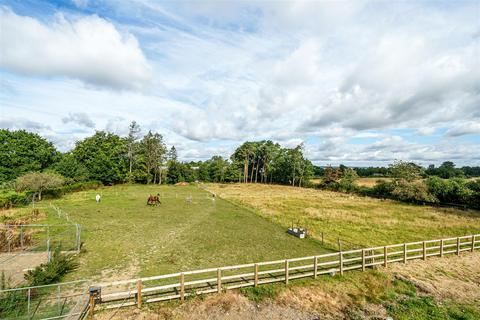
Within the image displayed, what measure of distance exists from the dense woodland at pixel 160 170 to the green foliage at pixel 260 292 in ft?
119

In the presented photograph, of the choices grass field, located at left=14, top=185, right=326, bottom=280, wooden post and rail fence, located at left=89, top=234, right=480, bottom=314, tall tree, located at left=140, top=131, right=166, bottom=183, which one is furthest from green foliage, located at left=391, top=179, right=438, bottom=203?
tall tree, located at left=140, top=131, right=166, bottom=183

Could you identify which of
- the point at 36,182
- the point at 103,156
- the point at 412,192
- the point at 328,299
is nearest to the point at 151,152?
the point at 103,156

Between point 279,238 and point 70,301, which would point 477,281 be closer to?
point 279,238

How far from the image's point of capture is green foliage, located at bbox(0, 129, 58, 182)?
50406mm

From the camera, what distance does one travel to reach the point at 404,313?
35.3 ft

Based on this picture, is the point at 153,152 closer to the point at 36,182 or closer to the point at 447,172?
the point at 36,182

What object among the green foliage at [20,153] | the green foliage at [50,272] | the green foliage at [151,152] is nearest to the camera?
the green foliage at [50,272]

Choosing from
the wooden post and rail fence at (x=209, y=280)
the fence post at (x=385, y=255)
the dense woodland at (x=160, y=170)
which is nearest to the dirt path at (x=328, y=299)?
the fence post at (x=385, y=255)

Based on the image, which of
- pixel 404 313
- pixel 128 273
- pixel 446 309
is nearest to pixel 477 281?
pixel 446 309

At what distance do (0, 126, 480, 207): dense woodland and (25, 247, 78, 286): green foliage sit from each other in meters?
27.7

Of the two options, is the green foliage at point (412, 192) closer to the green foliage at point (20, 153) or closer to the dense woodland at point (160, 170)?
the dense woodland at point (160, 170)

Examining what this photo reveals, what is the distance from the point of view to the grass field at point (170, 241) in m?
15.0

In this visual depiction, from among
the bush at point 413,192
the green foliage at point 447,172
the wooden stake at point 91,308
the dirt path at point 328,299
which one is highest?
the green foliage at point 447,172

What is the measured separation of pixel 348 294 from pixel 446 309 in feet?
13.3
